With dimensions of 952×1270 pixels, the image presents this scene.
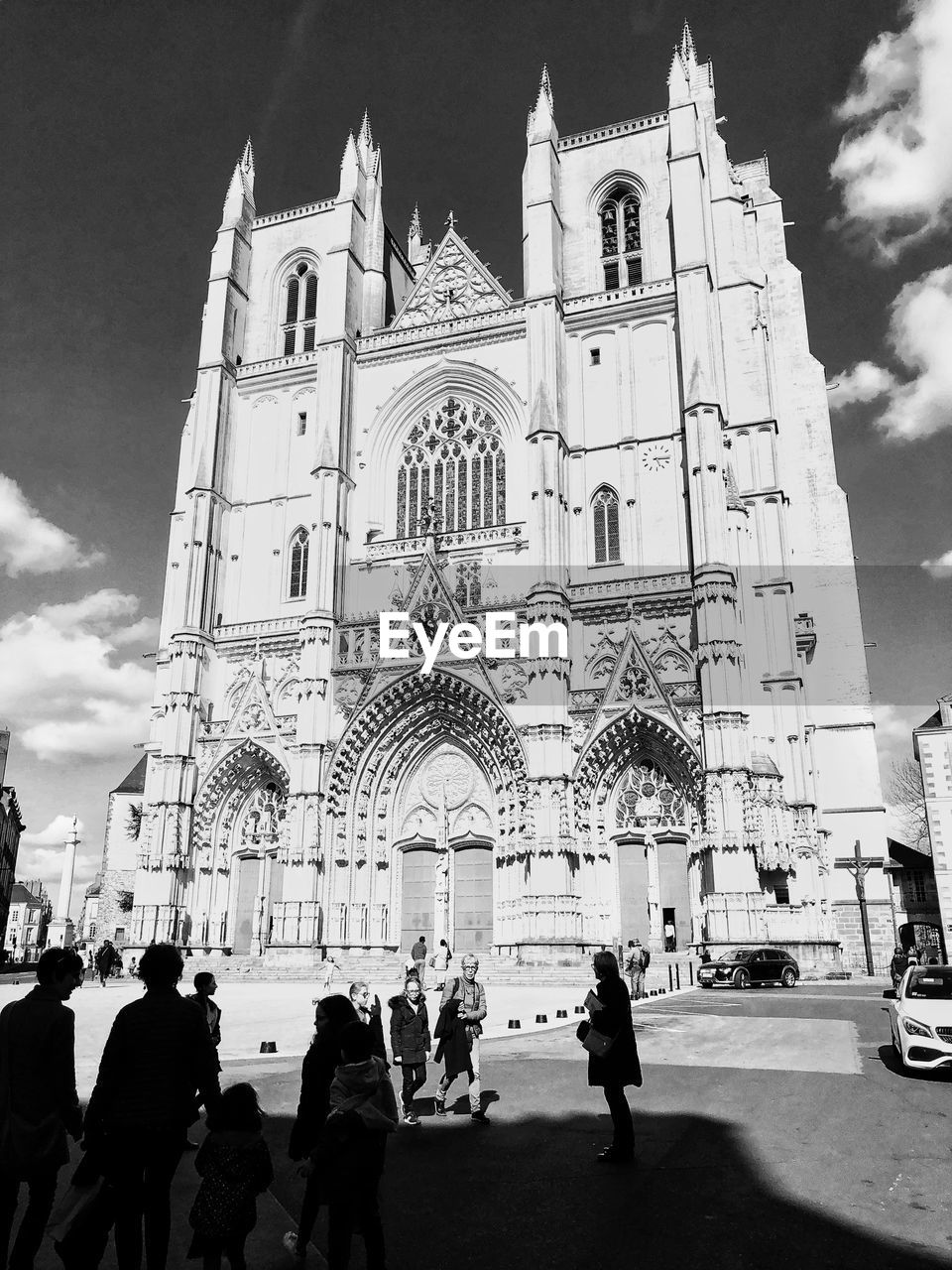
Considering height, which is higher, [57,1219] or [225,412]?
[225,412]

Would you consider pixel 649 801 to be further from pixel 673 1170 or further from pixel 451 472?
pixel 673 1170

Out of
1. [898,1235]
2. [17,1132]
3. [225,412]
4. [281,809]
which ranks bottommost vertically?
[898,1235]

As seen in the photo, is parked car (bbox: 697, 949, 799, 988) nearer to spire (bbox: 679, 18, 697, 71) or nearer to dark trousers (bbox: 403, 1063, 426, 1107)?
dark trousers (bbox: 403, 1063, 426, 1107)

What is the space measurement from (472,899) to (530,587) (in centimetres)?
1071

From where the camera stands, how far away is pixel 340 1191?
4898mm

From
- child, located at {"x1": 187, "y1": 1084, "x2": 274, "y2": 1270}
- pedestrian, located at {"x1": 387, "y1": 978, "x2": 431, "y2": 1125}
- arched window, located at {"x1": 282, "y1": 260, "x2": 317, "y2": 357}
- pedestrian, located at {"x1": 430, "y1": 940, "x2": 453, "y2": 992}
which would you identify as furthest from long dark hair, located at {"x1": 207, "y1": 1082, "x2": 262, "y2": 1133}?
arched window, located at {"x1": 282, "y1": 260, "x2": 317, "y2": 357}

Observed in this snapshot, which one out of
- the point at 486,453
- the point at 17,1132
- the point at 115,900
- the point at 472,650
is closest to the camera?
the point at 17,1132

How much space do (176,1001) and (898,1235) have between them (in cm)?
446

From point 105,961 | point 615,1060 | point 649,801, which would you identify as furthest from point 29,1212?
point 649,801

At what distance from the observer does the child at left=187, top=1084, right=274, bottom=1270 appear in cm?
451

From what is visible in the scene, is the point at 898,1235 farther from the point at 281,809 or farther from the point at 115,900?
the point at 115,900

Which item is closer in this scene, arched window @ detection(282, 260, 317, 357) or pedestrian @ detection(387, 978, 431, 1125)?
pedestrian @ detection(387, 978, 431, 1125)

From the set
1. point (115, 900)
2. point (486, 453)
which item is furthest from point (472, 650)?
point (115, 900)

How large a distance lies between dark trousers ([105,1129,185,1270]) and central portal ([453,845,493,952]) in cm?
2875
